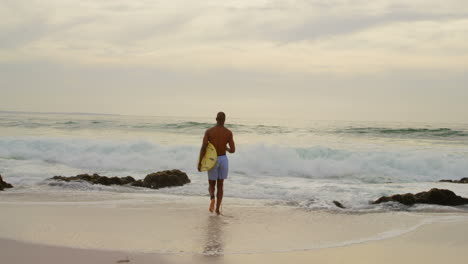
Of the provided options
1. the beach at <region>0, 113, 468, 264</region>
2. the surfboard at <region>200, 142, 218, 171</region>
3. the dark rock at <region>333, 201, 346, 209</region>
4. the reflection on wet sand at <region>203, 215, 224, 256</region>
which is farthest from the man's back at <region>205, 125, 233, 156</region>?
the dark rock at <region>333, 201, 346, 209</region>

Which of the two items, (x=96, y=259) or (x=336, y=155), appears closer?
(x=96, y=259)

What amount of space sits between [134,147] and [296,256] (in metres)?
16.9

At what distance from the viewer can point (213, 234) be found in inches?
238

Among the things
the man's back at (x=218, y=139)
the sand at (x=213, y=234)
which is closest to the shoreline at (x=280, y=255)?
the sand at (x=213, y=234)

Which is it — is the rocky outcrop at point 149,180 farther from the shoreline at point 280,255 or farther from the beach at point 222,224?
the shoreline at point 280,255

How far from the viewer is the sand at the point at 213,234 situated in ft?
16.1

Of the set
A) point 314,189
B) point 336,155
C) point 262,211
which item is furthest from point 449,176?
point 262,211

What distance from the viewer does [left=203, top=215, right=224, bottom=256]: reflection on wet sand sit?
511 cm

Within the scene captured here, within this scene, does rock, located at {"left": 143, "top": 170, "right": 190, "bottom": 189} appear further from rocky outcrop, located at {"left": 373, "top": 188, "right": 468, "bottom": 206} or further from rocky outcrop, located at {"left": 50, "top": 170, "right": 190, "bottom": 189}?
rocky outcrop, located at {"left": 373, "top": 188, "right": 468, "bottom": 206}

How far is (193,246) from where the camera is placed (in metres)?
5.32

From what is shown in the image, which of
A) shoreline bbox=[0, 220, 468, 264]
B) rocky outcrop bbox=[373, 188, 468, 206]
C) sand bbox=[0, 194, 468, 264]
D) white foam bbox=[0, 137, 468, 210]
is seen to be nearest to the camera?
shoreline bbox=[0, 220, 468, 264]

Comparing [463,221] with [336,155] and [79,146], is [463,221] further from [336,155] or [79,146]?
[79,146]

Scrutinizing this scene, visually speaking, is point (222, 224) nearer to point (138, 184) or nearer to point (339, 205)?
point (339, 205)

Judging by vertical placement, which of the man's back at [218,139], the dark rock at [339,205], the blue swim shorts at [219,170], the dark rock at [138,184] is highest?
the man's back at [218,139]
